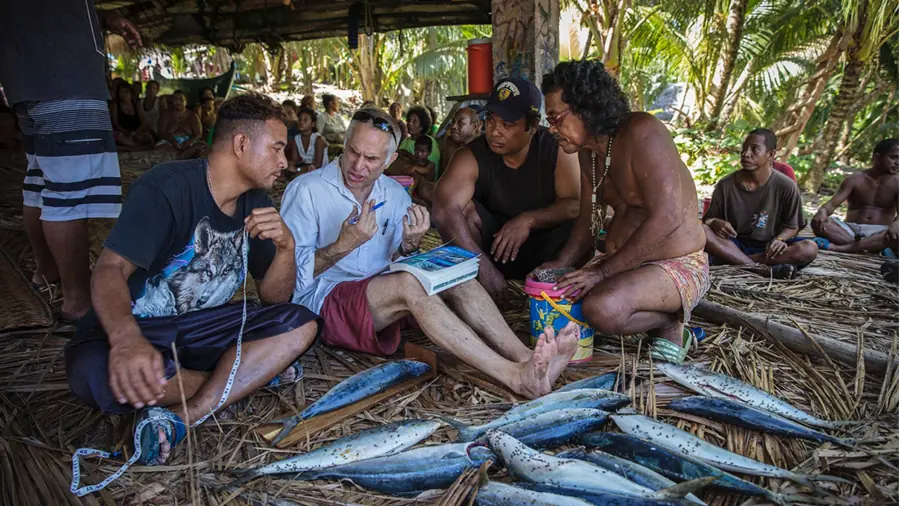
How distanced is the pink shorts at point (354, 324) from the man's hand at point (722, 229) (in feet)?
10.8

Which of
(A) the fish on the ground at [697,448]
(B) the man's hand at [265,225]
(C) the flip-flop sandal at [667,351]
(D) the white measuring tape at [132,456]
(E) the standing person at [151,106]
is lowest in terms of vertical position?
(C) the flip-flop sandal at [667,351]

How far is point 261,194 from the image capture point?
8.86ft

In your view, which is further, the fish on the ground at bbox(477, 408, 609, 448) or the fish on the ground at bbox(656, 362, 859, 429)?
the fish on the ground at bbox(656, 362, 859, 429)

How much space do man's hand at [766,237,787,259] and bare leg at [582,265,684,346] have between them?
2.42 m

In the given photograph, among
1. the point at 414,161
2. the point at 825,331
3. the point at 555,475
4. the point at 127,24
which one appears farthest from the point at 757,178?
the point at 127,24

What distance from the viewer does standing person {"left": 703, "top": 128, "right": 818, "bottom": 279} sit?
16.3 ft

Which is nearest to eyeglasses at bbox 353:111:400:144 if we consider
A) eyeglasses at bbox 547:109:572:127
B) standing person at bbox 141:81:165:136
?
eyeglasses at bbox 547:109:572:127

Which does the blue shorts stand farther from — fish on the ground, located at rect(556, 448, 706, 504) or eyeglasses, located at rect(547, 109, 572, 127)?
eyeglasses, located at rect(547, 109, 572, 127)

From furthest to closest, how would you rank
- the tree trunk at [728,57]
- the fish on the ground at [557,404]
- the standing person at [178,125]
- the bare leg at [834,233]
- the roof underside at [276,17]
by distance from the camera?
the tree trunk at [728,57] → the standing person at [178,125] → the roof underside at [276,17] → the bare leg at [834,233] → the fish on the ground at [557,404]

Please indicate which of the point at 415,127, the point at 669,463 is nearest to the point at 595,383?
the point at 669,463

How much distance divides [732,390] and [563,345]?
2.55 ft

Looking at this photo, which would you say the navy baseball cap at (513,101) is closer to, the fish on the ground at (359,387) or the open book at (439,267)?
the open book at (439,267)

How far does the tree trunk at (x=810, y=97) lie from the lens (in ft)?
35.0

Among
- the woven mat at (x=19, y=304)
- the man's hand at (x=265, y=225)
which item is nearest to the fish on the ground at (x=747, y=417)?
the man's hand at (x=265, y=225)
